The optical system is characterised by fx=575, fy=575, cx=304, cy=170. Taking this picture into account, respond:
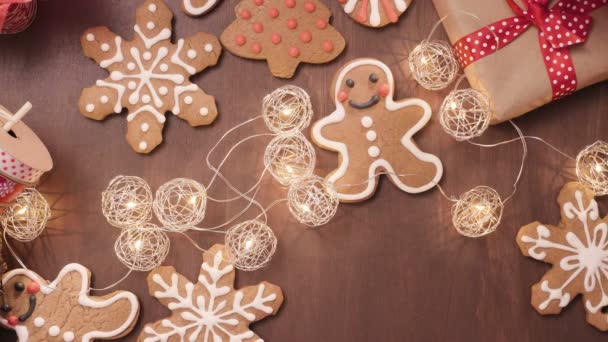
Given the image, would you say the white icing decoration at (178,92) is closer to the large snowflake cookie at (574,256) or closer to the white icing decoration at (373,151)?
the white icing decoration at (373,151)

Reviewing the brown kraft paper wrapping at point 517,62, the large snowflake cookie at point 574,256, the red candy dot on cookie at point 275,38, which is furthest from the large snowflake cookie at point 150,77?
the large snowflake cookie at point 574,256

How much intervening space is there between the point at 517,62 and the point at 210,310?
2.83ft

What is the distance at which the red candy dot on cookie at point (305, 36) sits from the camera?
129 centimetres

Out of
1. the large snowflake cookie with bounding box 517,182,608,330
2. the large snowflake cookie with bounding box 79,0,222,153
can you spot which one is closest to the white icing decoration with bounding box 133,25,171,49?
the large snowflake cookie with bounding box 79,0,222,153

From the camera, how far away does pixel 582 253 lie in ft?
4.23

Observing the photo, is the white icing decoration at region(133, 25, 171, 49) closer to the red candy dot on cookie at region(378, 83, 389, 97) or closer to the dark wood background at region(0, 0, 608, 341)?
the dark wood background at region(0, 0, 608, 341)

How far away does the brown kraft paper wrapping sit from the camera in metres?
1.24

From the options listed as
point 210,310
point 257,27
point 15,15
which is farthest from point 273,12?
point 210,310

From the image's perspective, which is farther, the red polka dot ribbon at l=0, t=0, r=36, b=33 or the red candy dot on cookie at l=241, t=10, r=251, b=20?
the red candy dot on cookie at l=241, t=10, r=251, b=20

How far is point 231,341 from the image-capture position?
1.26m

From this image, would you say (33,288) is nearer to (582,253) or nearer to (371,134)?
(371,134)

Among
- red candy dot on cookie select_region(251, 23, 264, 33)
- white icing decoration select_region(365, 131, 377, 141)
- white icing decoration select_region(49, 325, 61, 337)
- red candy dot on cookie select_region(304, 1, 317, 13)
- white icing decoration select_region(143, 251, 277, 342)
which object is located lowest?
white icing decoration select_region(143, 251, 277, 342)

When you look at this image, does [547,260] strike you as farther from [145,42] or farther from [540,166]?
[145,42]

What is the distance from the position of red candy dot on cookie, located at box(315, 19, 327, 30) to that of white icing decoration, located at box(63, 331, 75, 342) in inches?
34.3
